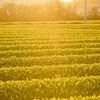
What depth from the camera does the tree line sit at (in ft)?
160

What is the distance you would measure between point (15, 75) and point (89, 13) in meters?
43.0

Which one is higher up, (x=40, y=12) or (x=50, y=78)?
(x=40, y=12)

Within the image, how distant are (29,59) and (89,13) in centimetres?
4109

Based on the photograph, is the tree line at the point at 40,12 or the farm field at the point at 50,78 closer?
the farm field at the point at 50,78

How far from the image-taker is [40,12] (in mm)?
48750

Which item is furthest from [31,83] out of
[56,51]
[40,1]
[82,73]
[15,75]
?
[40,1]

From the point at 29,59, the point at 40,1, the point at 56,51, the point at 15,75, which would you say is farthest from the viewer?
the point at 40,1

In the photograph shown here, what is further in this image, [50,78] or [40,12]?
[40,12]

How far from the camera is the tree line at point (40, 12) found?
4862 cm

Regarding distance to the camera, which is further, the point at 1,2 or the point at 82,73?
the point at 1,2

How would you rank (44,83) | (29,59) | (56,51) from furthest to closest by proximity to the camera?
1. (56,51)
2. (29,59)
3. (44,83)

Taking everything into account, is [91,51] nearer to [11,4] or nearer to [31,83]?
[31,83]

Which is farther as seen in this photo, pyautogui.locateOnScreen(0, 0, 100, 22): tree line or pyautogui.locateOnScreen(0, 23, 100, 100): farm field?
pyautogui.locateOnScreen(0, 0, 100, 22): tree line

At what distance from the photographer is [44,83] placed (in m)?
6.18
